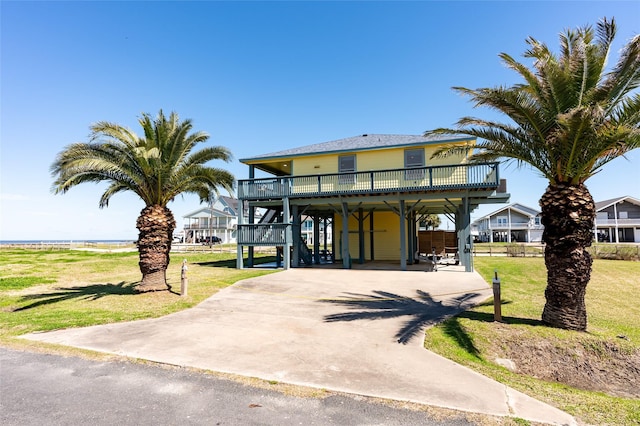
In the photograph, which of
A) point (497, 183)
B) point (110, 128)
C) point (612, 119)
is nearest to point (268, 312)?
point (110, 128)

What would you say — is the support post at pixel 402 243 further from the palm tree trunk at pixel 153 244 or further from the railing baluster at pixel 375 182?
the palm tree trunk at pixel 153 244

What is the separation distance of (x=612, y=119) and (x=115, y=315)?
1319 cm

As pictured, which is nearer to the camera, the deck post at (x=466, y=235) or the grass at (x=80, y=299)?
the grass at (x=80, y=299)

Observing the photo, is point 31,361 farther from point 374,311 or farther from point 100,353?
point 374,311

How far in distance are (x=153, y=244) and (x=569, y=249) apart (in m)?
12.5

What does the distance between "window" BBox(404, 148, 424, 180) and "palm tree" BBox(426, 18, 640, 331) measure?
10345 mm

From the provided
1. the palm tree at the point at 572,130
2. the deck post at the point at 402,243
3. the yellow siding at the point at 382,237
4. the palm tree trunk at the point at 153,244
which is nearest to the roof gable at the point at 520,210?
the yellow siding at the point at 382,237

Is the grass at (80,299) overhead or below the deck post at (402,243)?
below

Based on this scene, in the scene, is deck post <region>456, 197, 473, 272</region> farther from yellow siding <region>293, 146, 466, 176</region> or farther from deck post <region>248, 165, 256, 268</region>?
deck post <region>248, 165, 256, 268</region>

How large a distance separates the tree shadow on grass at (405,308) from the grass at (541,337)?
0.42 metres

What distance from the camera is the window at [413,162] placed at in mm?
18500

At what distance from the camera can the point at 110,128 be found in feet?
36.1

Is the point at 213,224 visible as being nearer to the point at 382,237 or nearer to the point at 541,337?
the point at 382,237

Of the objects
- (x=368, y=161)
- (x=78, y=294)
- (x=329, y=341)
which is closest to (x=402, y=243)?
(x=368, y=161)
